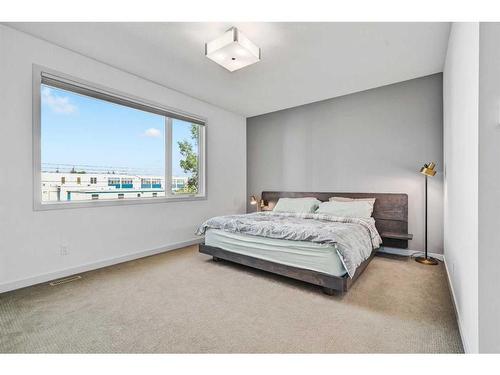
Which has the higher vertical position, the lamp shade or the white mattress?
the lamp shade

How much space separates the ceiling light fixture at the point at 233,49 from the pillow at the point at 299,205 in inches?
93.1

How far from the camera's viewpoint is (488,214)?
1143 millimetres

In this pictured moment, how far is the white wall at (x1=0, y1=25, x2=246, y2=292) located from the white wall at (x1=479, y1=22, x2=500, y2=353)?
3.11 m

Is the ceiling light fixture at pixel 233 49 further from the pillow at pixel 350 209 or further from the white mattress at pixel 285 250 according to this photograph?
the pillow at pixel 350 209

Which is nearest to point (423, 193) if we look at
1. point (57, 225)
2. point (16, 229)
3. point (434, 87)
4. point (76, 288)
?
point (434, 87)

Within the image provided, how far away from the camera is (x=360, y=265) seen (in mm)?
2531

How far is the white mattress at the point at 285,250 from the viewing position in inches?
88.8

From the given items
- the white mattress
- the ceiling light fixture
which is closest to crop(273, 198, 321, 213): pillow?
the white mattress

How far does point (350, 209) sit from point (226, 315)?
2.41 meters

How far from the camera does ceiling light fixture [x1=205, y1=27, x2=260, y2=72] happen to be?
7.28ft

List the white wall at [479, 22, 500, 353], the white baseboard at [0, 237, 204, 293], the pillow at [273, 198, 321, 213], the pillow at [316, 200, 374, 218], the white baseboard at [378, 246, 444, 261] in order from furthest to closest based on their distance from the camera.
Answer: the pillow at [273, 198, 321, 213]
the pillow at [316, 200, 374, 218]
the white baseboard at [378, 246, 444, 261]
the white baseboard at [0, 237, 204, 293]
the white wall at [479, 22, 500, 353]

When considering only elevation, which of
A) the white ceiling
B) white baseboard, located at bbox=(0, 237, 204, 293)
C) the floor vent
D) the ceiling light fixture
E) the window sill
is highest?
the white ceiling

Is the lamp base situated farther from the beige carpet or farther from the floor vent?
the floor vent

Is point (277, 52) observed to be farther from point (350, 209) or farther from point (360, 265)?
point (360, 265)
